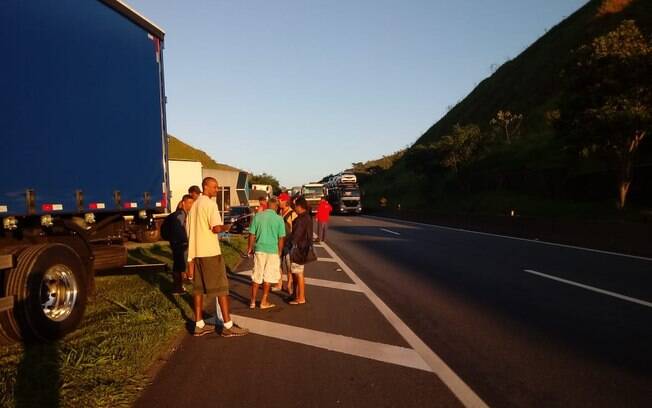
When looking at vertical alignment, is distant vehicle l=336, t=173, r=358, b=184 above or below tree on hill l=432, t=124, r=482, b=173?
below

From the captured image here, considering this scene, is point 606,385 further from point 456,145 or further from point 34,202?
point 456,145

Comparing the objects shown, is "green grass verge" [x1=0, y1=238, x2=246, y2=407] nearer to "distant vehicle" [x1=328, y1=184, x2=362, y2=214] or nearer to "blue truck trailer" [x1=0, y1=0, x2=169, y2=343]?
"blue truck trailer" [x1=0, y1=0, x2=169, y2=343]

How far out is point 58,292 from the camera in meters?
6.47

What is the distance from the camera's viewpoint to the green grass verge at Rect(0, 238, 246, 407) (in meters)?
4.37

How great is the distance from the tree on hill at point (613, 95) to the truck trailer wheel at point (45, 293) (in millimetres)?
22215

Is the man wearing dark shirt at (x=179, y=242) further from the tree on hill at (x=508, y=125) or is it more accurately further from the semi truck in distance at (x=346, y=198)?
the tree on hill at (x=508, y=125)

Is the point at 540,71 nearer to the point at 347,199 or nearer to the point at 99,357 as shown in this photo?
the point at 347,199

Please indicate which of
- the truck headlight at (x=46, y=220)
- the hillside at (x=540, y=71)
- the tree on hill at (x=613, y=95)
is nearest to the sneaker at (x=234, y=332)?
the truck headlight at (x=46, y=220)

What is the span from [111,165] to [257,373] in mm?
4324

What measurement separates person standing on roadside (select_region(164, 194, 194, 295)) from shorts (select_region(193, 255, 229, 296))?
2.79 meters

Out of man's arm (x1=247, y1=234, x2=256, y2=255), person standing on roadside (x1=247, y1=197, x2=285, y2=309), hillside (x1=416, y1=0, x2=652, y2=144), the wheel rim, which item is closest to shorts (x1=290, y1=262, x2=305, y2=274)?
person standing on roadside (x1=247, y1=197, x2=285, y2=309)

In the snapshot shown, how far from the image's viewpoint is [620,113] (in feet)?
71.6

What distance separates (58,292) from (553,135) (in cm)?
4112

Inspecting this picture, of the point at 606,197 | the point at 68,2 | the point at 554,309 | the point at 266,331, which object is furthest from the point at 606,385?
the point at 606,197
